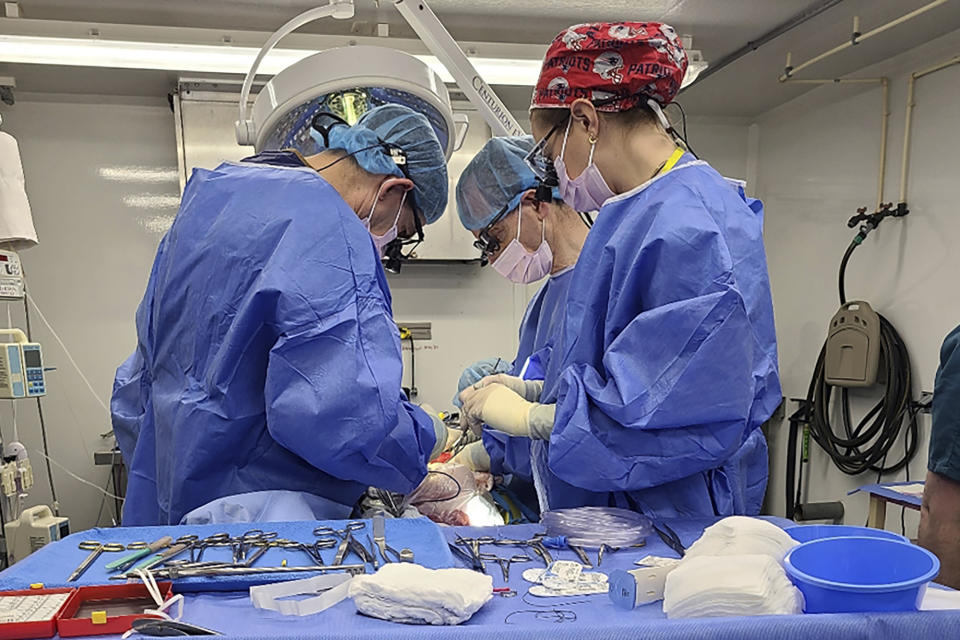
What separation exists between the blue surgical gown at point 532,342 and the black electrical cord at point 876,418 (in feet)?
7.02

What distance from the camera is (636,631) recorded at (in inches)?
23.0

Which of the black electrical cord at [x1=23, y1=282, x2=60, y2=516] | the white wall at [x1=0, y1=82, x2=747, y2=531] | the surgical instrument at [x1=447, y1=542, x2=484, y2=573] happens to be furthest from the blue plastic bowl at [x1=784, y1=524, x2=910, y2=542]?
the black electrical cord at [x1=23, y1=282, x2=60, y2=516]

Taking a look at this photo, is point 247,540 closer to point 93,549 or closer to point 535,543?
point 93,549

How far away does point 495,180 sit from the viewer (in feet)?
6.97

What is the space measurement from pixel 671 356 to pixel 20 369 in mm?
2972

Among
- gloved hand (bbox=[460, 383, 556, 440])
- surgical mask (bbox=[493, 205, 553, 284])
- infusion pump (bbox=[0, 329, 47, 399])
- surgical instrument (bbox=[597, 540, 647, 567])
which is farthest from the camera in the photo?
infusion pump (bbox=[0, 329, 47, 399])

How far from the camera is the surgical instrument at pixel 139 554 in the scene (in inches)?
32.0

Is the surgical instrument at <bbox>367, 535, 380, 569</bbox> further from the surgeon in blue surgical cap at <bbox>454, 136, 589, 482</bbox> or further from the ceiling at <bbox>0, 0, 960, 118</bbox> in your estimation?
the ceiling at <bbox>0, 0, 960, 118</bbox>

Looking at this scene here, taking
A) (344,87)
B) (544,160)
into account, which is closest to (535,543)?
(544,160)

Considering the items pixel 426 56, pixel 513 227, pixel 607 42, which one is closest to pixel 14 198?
pixel 426 56

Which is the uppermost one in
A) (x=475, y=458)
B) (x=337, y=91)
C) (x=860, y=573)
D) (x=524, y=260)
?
(x=337, y=91)

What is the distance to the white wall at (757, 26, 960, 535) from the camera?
308 cm

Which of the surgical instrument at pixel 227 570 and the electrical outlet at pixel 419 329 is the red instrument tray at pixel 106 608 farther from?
the electrical outlet at pixel 419 329

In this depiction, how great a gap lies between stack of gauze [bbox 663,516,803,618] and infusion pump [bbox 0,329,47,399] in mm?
3074
